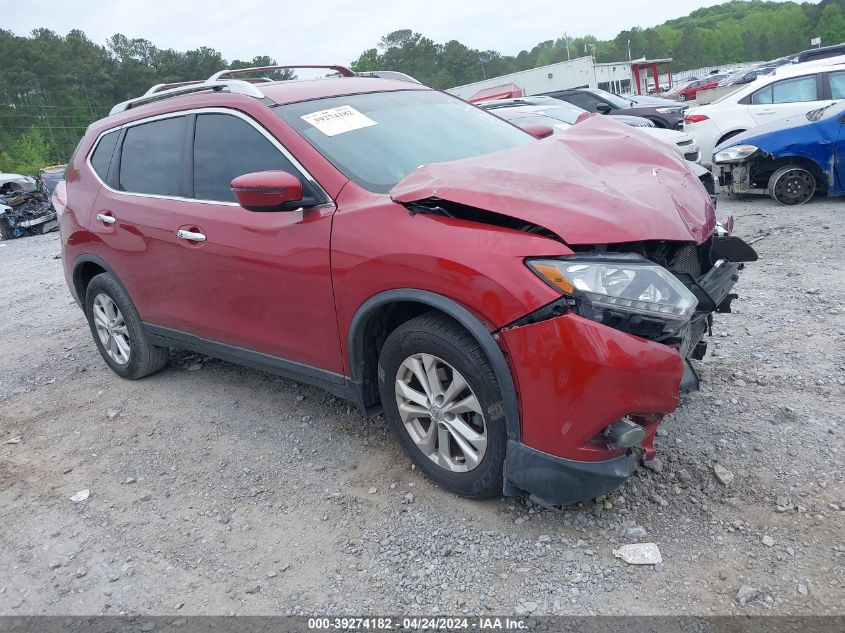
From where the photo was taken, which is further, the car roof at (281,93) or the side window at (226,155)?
the car roof at (281,93)

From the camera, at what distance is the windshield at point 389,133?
3.29m

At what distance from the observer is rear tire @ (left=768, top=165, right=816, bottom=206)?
7.98 metres

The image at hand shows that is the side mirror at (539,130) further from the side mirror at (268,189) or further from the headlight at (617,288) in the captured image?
the headlight at (617,288)

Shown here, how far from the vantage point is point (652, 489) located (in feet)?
9.76

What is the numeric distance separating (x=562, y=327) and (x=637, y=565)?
95cm

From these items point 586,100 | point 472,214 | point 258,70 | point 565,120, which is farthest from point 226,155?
point 586,100

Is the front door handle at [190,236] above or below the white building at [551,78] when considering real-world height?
below

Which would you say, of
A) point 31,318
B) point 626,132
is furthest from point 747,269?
point 31,318

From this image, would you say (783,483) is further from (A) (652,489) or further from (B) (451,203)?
(B) (451,203)

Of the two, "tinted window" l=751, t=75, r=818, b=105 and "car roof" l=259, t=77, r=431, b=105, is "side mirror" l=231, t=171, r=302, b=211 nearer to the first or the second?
"car roof" l=259, t=77, r=431, b=105

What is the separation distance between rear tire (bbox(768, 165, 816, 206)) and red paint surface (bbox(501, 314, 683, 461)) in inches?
264

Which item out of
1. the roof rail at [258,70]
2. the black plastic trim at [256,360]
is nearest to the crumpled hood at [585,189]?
the black plastic trim at [256,360]

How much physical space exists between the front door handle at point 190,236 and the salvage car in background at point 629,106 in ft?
39.6

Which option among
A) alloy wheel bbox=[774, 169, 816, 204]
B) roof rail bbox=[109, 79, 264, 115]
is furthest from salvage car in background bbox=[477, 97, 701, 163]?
roof rail bbox=[109, 79, 264, 115]
